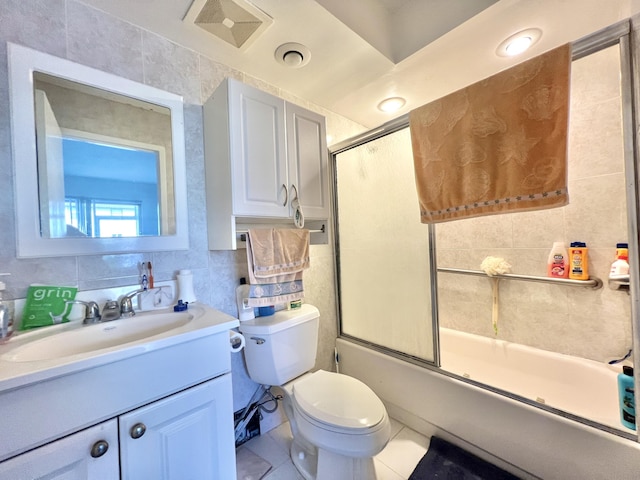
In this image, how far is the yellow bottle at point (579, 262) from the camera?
5.02 feet

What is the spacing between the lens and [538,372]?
167 cm

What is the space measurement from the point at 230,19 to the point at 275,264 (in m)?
1.14

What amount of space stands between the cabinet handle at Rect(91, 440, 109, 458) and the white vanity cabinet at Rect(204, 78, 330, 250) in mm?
743

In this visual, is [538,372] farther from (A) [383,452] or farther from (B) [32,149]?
(B) [32,149]

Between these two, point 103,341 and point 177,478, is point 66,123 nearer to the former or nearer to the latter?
point 103,341

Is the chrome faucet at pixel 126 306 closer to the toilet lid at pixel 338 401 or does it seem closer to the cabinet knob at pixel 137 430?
the cabinet knob at pixel 137 430

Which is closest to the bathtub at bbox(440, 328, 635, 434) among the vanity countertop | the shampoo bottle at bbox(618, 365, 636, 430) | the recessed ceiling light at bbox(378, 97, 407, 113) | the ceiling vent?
the shampoo bottle at bbox(618, 365, 636, 430)

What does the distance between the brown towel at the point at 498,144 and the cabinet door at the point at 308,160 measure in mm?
548

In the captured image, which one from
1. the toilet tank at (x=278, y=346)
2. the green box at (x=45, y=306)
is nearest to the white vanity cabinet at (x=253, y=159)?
the toilet tank at (x=278, y=346)

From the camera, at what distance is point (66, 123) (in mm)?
979

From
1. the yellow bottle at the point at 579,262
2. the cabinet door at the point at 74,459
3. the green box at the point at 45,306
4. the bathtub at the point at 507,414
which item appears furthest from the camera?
the yellow bottle at the point at 579,262

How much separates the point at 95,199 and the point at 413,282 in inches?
64.0

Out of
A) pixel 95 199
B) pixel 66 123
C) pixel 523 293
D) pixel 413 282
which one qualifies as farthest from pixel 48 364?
pixel 523 293

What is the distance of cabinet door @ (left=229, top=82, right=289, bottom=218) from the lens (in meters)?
1.17
